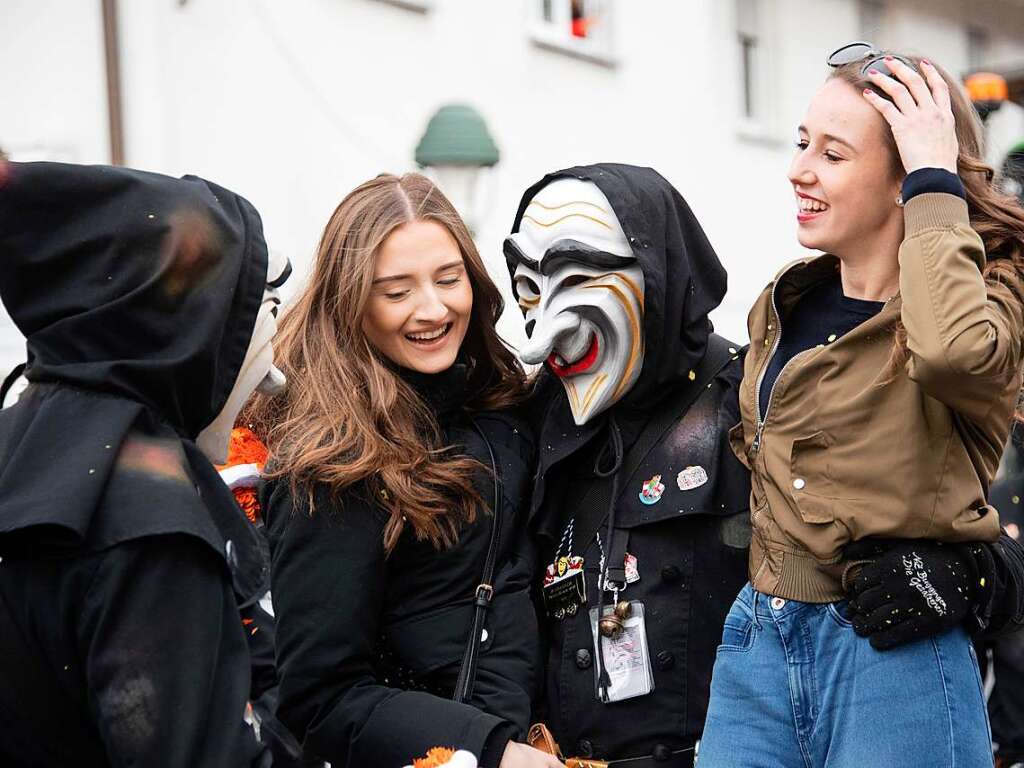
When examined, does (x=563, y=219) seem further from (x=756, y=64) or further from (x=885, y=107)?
(x=756, y=64)

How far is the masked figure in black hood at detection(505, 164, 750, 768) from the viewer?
123 inches

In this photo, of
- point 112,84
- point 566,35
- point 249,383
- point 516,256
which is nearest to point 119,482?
point 249,383

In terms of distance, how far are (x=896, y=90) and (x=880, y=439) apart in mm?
726

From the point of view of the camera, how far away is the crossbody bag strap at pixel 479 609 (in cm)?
308

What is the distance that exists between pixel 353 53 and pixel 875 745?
727 centimetres

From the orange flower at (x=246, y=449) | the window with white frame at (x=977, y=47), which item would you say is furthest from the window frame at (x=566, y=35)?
the orange flower at (x=246, y=449)

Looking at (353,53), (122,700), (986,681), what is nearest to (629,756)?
(122,700)

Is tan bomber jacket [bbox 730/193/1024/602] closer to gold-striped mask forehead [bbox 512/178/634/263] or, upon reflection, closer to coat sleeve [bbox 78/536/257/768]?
gold-striped mask forehead [bbox 512/178/634/263]

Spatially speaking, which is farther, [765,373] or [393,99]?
[393,99]

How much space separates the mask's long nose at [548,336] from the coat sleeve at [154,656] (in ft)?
4.40

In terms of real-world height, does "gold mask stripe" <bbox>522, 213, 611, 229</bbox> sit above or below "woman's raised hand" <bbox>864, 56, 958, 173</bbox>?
below

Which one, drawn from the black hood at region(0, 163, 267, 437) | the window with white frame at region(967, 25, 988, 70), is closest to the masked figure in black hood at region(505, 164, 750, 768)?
the black hood at region(0, 163, 267, 437)

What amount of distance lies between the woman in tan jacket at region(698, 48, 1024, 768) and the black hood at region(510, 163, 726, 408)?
27 cm

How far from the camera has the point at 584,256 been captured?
332cm
